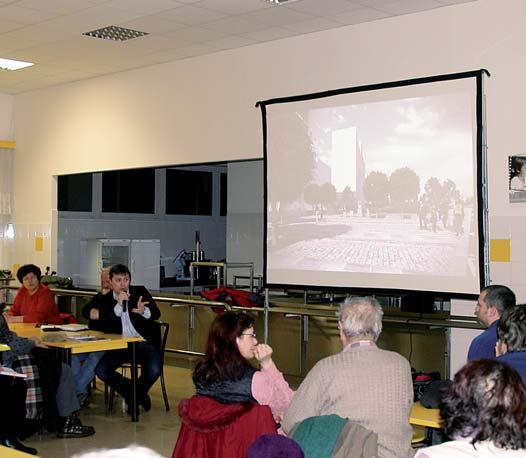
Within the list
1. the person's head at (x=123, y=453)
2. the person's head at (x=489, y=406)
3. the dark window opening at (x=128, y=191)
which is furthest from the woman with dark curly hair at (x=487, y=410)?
the dark window opening at (x=128, y=191)

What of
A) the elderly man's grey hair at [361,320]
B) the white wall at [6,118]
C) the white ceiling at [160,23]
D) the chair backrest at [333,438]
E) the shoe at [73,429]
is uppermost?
the white ceiling at [160,23]

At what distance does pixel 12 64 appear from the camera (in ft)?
29.1

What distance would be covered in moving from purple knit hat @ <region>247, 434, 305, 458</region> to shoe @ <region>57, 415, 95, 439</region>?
384 centimetres

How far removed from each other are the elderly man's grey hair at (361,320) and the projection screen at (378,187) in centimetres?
265

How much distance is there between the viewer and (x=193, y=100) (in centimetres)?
829

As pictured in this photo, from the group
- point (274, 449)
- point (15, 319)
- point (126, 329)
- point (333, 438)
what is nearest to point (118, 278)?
point (126, 329)

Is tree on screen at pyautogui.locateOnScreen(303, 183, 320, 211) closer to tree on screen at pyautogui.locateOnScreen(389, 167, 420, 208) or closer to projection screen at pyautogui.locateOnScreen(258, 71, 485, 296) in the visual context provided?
projection screen at pyautogui.locateOnScreen(258, 71, 485, 296)

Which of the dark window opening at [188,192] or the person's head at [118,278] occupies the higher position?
the dark window opening at [188,192]

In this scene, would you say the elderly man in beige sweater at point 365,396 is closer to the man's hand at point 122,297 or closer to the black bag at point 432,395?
the black bag at point 432,395

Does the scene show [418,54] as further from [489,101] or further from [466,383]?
[466,383]

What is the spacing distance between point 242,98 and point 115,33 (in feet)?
4.33

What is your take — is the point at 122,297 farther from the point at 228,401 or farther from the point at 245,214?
the point at 245,214

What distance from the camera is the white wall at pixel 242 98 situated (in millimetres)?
6082

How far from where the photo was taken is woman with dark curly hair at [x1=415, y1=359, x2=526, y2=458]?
6.81ft
